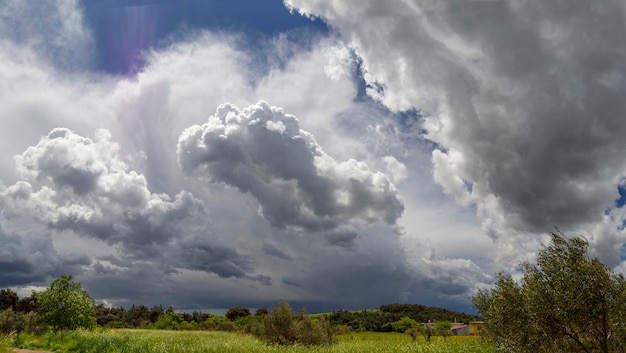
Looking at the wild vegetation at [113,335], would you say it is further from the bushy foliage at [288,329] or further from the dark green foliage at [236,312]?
the dark green foliage at [236,312]

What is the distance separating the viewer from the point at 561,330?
843 inches

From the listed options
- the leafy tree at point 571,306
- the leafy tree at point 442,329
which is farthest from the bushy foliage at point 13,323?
the leafy tree at point 442,329

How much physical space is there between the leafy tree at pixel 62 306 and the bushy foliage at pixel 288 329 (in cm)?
2576

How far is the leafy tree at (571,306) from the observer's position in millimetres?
20609

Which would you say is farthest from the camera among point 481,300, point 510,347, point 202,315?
point 202,315

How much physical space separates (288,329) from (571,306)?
48.3 metres

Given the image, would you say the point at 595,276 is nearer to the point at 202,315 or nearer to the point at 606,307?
the point at 606,307

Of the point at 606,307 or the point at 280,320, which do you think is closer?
the point at 606,307

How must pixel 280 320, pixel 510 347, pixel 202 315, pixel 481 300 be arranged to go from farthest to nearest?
1. pixel 202 315
2. pixel 280 320
3. pixel 481 300
4. pixel 510 347

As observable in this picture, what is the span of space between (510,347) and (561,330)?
15.5 ft

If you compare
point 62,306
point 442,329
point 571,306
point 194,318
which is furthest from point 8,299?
point 571,306

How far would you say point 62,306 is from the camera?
48438 millimetres

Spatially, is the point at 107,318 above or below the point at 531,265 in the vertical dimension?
below

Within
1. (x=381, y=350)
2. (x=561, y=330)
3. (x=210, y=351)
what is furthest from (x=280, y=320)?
(x=561, y=330)
